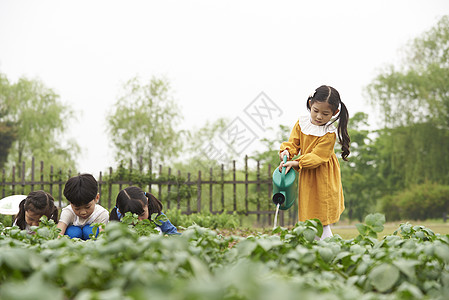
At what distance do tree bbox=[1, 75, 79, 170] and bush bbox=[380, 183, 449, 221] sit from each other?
1621cm

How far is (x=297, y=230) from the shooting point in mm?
1817

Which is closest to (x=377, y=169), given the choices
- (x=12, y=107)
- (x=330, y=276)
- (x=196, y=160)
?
(x=196, y=160)

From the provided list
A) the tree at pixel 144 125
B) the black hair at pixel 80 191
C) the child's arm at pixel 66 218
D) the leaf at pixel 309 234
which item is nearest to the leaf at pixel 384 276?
the leaf at pixel 309 234

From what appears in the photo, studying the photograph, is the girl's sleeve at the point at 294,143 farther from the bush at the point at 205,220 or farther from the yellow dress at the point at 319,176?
the bush at the point at 205,220

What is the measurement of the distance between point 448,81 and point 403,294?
22.1m

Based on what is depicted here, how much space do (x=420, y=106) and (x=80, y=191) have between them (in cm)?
2047

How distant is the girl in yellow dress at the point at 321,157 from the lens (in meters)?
3.82

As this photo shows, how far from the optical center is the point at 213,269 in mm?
1527

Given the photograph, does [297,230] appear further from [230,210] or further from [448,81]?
[448,81]

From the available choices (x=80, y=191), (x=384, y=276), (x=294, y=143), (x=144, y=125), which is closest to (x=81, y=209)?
(x=80, y=191)

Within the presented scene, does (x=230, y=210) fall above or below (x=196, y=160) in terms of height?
below

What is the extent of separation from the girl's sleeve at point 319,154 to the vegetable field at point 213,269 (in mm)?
1868

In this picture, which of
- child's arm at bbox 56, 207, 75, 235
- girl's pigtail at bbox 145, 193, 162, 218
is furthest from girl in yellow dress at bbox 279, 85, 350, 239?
child's arm at bbox 56, 207, 75, 235

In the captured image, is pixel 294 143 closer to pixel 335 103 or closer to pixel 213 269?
pixel 335 103
